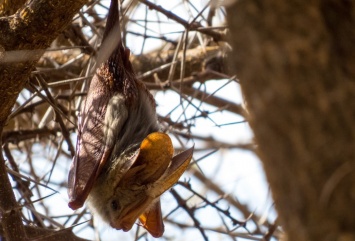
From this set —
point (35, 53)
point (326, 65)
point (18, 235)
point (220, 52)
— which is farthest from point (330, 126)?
point (220, 52)

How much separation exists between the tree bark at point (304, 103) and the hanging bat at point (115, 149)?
2.32 meters

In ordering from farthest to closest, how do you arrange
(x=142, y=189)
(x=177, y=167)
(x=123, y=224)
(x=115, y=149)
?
1. (x=115, y=149)
2. (x=123, y=224)
3. (x=142, y=189)
4. (x=177, y=167)

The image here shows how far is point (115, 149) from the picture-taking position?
458 cm

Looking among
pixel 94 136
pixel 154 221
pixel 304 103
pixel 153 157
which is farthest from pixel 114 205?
pixel 304 103

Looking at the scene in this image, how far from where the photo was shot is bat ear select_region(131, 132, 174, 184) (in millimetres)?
3730

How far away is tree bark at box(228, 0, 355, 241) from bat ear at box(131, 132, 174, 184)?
1.77m

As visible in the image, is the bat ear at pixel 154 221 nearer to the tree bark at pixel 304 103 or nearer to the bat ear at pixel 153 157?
the bat ear at pixel 153 157

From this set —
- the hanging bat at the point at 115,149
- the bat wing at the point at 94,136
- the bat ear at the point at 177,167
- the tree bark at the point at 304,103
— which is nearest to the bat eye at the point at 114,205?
the hanging bat at the point at 115,149

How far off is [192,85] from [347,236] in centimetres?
439

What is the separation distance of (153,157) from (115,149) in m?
0.65

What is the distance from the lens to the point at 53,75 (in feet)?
20.3

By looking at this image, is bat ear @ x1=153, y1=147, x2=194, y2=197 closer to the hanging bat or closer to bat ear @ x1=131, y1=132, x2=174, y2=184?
bat ear @ x1=131, y1=132, x2=174, y2=184

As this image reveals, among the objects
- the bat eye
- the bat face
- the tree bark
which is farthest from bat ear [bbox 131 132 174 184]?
the tree bark

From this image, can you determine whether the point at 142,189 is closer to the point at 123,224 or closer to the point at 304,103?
the point at 123,224
